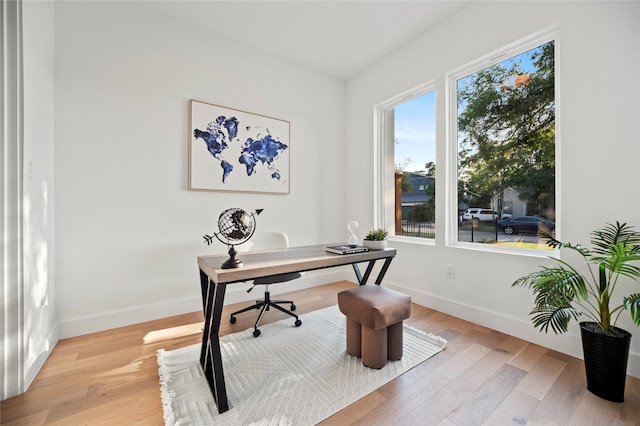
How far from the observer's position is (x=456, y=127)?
2.71 meters

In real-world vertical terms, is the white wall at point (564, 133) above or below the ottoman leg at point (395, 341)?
above

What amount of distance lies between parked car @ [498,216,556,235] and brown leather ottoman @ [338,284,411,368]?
1254mm

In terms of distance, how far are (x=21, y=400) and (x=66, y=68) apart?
234 cm

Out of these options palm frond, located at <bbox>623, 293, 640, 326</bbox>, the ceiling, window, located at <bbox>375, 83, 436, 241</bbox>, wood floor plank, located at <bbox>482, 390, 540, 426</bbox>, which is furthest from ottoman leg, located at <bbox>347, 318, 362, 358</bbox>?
the ceiling

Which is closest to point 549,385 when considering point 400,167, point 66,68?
point 400,167

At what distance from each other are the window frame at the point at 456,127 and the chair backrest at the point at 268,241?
5.56 ft

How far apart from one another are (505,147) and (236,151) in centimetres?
262

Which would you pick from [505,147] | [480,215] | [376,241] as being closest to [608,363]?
[480,215]

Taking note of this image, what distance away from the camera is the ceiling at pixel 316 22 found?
2465mm

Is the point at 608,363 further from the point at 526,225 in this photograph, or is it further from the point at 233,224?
the point at 233,224

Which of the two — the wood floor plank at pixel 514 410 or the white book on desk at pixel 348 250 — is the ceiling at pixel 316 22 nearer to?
the white book on desk at pixel 348 250

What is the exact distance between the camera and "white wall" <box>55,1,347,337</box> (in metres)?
2.20

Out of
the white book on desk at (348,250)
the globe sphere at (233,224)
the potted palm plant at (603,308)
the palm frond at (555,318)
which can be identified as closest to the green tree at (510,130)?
the potted palm plant at (603,308)

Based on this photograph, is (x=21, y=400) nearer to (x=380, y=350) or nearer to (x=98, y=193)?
(x=98, y=193)
